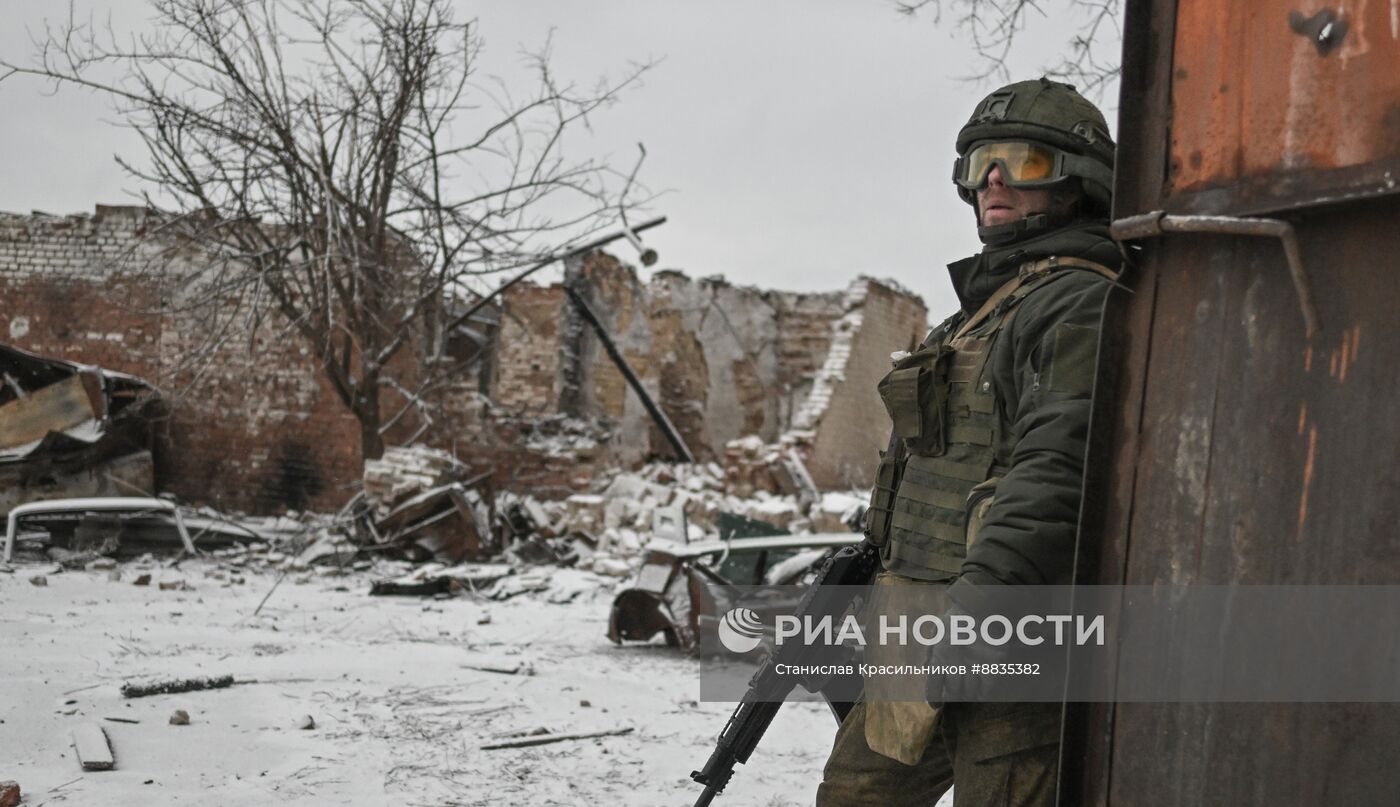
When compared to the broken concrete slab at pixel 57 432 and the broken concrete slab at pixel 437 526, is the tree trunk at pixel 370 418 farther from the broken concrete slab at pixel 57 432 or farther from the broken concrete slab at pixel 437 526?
the broken concrete slab at pixel 57 432

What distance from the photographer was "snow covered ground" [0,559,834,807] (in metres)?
3.49

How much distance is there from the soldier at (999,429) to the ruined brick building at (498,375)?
862 centimetres

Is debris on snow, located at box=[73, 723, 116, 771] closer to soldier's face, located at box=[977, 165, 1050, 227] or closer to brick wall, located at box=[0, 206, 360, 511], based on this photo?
soldier's face, located at box=[977, 165, 1050, 227]

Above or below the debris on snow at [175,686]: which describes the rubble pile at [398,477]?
above

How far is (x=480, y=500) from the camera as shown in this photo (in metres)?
9.45

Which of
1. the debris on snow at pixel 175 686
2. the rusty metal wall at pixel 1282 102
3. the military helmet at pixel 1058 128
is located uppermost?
the military helmet at pixel 1058 128

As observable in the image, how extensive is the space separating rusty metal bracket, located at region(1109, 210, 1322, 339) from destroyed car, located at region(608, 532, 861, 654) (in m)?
4.22

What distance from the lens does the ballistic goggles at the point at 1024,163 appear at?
2031mm

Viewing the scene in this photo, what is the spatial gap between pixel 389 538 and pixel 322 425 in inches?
174

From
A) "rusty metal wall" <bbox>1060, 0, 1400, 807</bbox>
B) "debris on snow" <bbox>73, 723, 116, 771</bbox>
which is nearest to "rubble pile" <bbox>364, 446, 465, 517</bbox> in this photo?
"debris on snow" <bbox>73, 723, 116, 771</bbox>

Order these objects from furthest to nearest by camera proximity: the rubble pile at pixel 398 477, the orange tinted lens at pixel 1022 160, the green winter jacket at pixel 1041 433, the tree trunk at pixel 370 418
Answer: the tree trunk at pixel 370 418 < the rubble pile at pixel 398 477 < the orange tinted lens at pixel 1022 160 < the green winter jacket at pixel 1041 433

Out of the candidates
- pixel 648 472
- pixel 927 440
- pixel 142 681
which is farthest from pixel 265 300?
pixel 927 440

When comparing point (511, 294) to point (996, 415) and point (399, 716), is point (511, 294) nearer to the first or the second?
point (399, 716)

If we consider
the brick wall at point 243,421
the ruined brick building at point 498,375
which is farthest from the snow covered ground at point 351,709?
the brick wall at point 243,421
